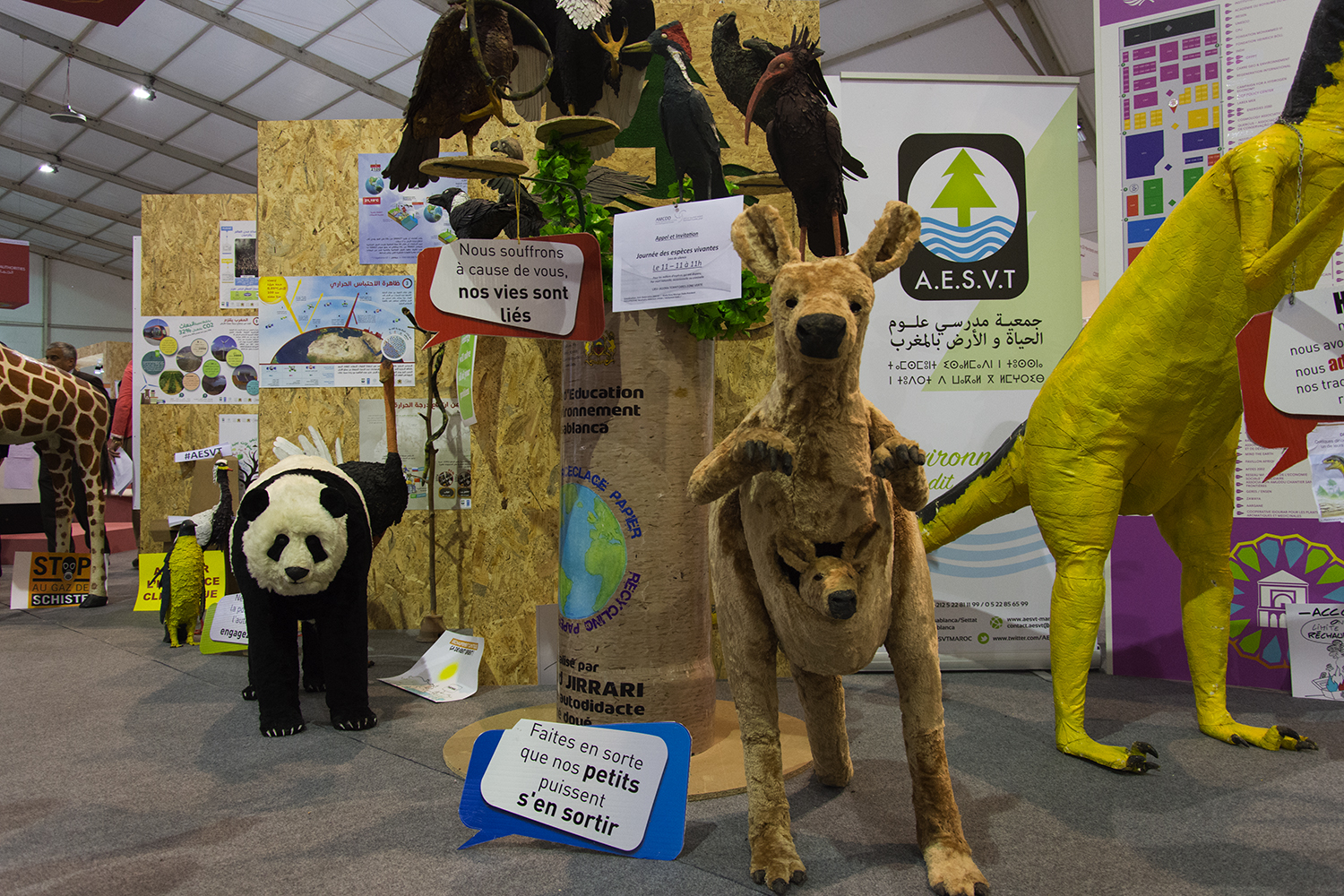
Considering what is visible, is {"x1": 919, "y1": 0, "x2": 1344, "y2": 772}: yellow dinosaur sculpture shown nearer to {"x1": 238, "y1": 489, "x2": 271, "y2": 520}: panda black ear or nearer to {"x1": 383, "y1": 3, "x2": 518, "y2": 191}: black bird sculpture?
{"x1": 383, "y1": 3, "x2": 518, "y2": 191}: black bird sculpture

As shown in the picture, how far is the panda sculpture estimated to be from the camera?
255cm

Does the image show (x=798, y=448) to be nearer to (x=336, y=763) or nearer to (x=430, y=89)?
(x=430, y=89)

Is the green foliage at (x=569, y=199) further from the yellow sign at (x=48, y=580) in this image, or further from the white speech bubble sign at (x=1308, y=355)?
the yellow sign at (x=48, y=580)

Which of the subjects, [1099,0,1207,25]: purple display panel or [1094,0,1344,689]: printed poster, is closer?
[1094,0,1344,689]: printed poster

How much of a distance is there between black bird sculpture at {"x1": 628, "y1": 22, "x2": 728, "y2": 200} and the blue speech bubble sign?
1.56m

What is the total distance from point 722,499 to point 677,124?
4.12 ft

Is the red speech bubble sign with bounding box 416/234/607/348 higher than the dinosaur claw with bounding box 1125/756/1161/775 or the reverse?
higher

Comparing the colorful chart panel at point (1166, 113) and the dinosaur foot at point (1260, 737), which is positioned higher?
the colorful chart panel at point (1166, 113)

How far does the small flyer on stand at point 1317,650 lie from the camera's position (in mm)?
2881

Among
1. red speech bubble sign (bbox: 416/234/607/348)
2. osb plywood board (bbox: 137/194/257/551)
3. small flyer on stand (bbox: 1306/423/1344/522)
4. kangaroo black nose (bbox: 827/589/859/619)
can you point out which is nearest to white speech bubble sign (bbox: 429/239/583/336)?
red speech bubble sign (bbox: 416/234/607/348)

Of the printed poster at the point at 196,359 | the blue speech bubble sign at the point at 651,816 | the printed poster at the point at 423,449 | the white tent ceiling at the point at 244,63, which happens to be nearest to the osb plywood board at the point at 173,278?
the printed poster at the point at 196,359

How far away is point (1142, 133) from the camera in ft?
10.5

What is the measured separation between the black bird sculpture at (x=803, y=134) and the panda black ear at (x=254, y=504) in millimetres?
1921

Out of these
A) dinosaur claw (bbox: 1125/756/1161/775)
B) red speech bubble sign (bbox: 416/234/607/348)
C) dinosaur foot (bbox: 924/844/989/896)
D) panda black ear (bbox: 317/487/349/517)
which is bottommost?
dinosaur claw (bbox: 1125/756/1161/775)
